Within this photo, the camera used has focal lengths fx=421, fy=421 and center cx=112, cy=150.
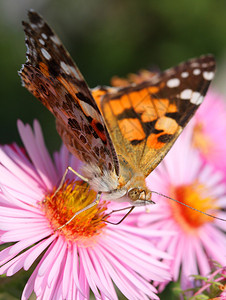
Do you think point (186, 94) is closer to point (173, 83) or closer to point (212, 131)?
point (173, 83)

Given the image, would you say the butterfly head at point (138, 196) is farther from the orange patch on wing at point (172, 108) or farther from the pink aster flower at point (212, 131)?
the pink aster flower at point (212, 131)

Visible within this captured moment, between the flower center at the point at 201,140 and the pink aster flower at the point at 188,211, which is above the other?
the flower center at the point at 201,140

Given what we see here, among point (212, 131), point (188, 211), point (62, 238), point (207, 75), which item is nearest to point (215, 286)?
point (62, 238)

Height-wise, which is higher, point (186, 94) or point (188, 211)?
point (186, 94)

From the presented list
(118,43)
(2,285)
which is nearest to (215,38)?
(118,43)

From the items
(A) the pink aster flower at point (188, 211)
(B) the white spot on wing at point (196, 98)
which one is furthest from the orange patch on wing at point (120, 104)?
(A) the pink aster flower at point (188, 211)

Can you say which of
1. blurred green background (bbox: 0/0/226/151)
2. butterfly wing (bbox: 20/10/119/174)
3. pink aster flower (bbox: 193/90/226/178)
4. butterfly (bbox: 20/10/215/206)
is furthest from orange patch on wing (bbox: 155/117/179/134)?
blurred green background (bbox: 0/0/226/151)
